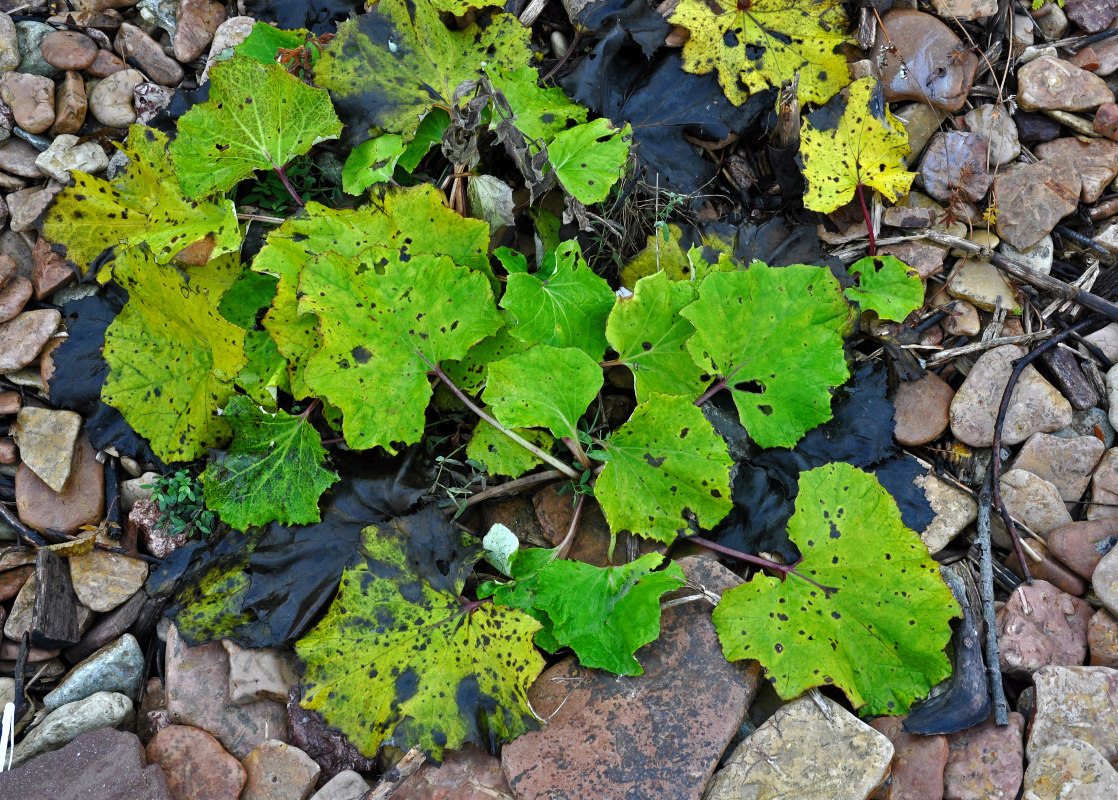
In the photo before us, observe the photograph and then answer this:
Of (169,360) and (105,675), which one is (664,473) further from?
(105,675)

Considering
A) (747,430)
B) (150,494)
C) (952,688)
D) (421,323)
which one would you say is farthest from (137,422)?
(952,688)

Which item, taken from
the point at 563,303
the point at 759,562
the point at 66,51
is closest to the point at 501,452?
the point at 563,303

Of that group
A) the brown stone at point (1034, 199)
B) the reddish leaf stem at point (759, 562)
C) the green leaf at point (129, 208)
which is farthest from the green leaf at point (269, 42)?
the brown stone at point (1034, 199)

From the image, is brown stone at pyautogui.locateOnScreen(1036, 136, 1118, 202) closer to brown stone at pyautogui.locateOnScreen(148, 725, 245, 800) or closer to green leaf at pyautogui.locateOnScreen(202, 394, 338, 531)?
green leaf at pyautogui.locateOnScreen(202, 394, 338, 531)

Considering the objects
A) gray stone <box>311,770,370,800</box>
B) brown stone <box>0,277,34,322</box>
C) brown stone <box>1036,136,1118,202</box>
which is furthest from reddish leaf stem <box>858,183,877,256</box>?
brown stone <box>0,277,34,322</box>

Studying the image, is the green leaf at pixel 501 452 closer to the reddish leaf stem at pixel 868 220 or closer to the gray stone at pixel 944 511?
the gray stone at pixel 944 511
